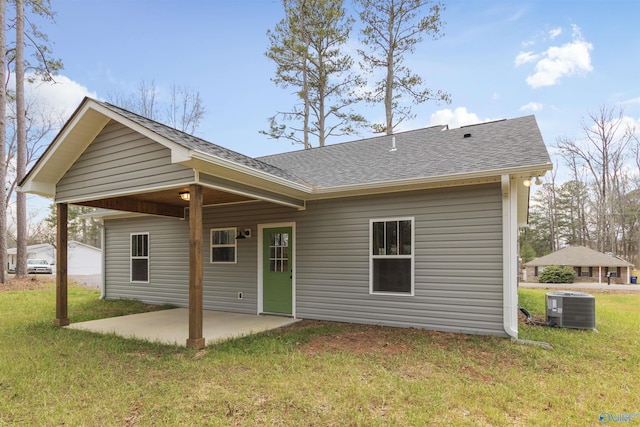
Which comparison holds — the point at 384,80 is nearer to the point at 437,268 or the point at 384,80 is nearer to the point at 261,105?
the point at 261,105

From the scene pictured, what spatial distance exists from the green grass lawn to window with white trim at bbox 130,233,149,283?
3.81m

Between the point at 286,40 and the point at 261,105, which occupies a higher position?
the point at 286,40

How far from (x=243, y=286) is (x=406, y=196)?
161 inches

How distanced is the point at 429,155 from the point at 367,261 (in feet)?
7.81

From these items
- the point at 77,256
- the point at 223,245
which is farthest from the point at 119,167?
the point at 77,256

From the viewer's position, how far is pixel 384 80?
50.7 feet

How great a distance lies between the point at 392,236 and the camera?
20.7ft

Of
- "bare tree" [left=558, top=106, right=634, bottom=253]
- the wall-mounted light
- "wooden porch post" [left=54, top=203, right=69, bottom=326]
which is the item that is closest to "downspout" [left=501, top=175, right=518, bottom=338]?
the wall-mounted light

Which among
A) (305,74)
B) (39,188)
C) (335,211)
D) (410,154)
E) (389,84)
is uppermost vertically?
(305,74)

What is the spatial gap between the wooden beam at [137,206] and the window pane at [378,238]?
491 cm

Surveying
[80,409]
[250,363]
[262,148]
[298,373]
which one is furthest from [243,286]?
[262,148]

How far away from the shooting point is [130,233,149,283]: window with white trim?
9617 millimetres

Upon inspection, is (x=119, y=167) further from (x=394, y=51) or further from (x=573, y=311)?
(x=394, y=51)

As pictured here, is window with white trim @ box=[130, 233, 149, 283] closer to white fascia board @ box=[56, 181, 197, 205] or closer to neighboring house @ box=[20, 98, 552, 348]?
neighboring house @ box=[20, 98, 552, 348]
